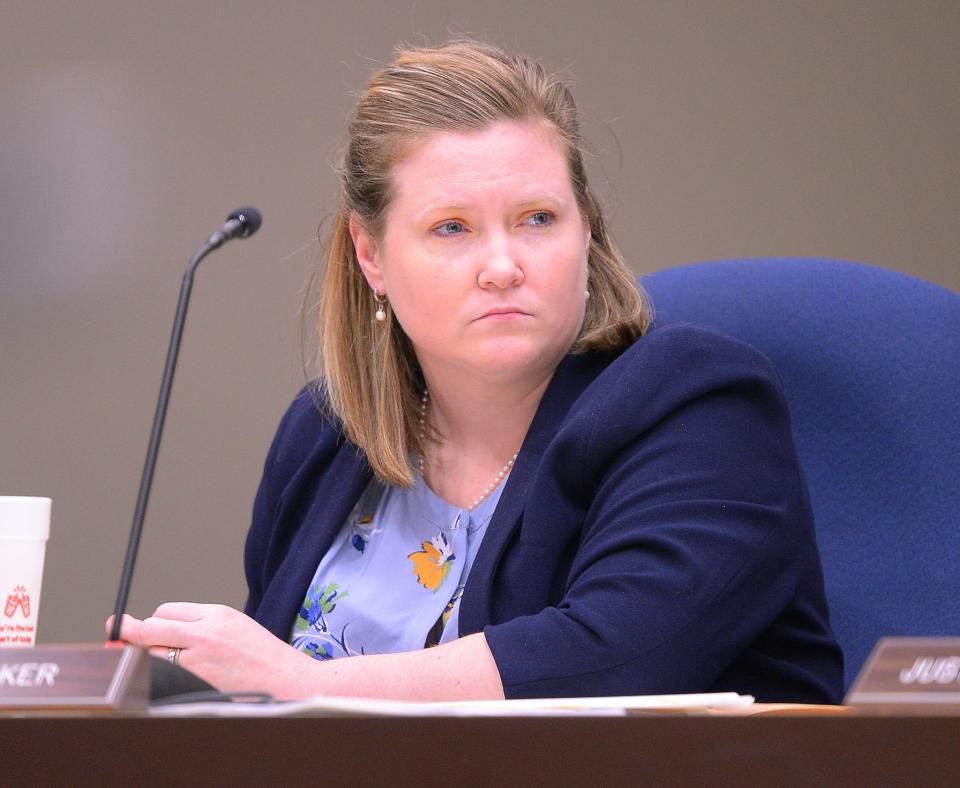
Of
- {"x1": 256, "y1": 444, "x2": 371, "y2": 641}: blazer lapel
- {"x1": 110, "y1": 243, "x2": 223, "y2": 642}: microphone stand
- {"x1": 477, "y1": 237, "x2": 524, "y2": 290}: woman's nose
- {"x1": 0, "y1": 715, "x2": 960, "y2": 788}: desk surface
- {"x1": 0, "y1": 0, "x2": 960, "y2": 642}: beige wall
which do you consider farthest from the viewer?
{"x1": 0, "y1": 0, "x2": 960, "y2": 642}: beige wall

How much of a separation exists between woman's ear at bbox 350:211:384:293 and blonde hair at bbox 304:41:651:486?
0.02 m

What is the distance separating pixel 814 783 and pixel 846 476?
975mm

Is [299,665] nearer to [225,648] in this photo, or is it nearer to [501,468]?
[225,648]

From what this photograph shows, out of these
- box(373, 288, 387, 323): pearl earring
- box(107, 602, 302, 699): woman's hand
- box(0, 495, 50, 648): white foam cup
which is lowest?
box(107, 602, 302, 699): woman's hand

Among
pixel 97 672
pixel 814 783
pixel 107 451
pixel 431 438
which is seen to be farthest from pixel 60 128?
pixel 814 783

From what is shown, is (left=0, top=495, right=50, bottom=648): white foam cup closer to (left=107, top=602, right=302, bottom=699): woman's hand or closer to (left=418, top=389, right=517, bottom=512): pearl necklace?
(left=107, top=602, right=302, bottom=699): woman's hand

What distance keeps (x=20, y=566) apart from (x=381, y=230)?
0.66 m

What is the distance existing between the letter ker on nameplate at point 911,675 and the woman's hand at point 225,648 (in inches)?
24.4

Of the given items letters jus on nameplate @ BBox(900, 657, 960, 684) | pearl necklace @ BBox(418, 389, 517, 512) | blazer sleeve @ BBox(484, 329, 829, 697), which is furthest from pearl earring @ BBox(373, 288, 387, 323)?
letters jus on nameplate @ BBox(900, 657, 960, 684)

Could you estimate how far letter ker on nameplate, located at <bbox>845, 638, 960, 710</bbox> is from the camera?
0.62 m

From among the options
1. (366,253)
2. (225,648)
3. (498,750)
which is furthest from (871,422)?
(498,750)

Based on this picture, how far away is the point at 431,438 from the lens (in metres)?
1.66

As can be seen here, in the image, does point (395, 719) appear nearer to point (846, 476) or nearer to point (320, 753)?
point (320, 753)

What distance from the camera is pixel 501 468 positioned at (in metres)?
1.58
